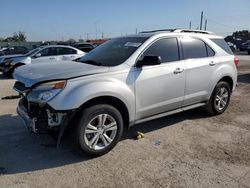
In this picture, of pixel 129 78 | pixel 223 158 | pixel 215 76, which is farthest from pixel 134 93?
pixel 215 76

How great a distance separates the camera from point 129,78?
464cm

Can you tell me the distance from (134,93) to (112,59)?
2.38 feet

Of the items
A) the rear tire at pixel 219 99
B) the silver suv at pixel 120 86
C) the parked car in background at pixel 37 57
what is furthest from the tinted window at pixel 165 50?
the parked car in background at pixel 37 57

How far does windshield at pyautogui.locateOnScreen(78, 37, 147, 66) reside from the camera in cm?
491

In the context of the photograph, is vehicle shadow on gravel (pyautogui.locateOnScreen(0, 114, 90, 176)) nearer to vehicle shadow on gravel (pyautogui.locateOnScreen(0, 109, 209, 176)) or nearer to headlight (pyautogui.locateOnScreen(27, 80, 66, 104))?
vehicle shadow on gravel (pyautogui.locateOnScreen(0, 109, 209, 176))

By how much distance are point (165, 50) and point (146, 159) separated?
1.99m

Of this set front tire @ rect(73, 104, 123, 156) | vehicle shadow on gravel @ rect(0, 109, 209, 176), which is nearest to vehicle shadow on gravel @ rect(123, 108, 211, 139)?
vehicle shadow on gravel @ rect(0, 109, 209, 176)

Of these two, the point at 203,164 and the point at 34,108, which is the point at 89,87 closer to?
the point at 34,108

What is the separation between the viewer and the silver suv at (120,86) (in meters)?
4.10

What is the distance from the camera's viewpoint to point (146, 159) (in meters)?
4.36

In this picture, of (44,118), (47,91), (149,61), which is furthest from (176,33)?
(44,118)

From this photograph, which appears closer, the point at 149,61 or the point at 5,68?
the point at 149,61

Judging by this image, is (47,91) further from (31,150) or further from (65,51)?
(65,51)

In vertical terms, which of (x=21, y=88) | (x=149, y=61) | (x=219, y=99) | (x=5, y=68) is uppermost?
(x=149, y=61)
